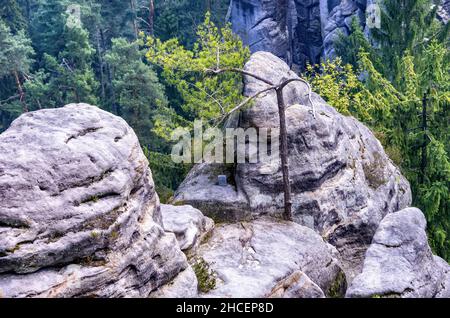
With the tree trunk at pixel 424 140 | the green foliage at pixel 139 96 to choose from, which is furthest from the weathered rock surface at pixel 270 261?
the green foliage at pixel 139 96

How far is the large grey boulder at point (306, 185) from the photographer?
12883 mm

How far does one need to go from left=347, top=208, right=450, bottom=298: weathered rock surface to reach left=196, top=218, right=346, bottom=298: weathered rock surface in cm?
106

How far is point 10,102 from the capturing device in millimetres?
40281

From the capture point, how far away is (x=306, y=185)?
13.1 metres

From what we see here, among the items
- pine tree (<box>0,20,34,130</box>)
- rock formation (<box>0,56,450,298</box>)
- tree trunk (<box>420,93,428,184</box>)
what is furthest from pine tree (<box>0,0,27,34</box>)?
tree trunk (<box>420,93,428,184</box>)

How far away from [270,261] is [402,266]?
2.90m

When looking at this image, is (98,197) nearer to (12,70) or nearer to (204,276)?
(204,276)

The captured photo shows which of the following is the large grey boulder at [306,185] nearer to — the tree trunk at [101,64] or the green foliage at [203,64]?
the green foliage at [203,64]

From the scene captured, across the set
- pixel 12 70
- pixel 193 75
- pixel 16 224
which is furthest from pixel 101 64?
pixel 16 224

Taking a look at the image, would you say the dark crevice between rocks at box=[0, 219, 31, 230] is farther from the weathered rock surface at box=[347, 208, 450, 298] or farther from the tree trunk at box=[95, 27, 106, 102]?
the tree trunk at box=[95, 27, 106, 102]

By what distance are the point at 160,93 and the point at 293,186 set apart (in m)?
23.8

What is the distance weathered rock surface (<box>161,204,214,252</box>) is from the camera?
1045cm

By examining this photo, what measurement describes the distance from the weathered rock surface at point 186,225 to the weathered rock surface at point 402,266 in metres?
3.56
